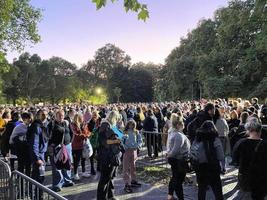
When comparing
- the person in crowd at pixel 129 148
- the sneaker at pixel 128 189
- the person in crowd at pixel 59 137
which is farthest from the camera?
the person in crowd at pixel 129 148

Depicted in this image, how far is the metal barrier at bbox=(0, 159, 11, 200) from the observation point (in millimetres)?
5629

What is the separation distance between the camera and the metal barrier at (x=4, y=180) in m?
5.63

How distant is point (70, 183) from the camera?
9.85 m

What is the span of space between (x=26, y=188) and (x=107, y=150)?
2.86m

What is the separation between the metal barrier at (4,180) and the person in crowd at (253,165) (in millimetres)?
3280

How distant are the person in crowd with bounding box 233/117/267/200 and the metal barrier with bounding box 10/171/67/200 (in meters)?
2.77

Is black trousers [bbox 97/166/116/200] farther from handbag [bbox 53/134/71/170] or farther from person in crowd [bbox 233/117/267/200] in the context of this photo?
person in crowd [bbox 233/117/267/200]

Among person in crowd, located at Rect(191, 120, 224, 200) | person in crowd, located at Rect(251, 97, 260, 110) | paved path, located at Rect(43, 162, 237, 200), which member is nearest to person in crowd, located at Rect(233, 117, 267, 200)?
person in crowd, located at Rect(191, 120, 224, 200)

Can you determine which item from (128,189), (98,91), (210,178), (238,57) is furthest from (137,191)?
(98,91)

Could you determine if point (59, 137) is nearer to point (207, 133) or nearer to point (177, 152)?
point (177, 152)

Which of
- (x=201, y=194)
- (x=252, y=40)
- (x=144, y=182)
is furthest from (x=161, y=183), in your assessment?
(x=252, y=40)

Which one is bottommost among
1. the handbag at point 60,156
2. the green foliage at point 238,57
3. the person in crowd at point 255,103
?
the handbag at point 60,156

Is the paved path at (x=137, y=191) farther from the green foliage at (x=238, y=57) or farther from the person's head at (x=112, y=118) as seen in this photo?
the green foliage at (x=238, y=57)

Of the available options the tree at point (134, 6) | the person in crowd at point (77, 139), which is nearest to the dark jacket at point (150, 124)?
the person in crowd at point (77, 139)
